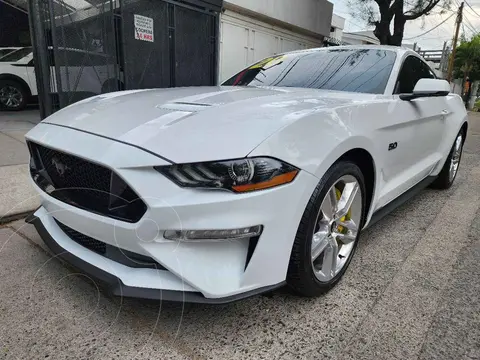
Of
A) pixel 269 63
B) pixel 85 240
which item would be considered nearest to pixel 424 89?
pixel 269 63

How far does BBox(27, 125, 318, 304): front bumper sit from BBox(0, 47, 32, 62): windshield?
8833 millimetres

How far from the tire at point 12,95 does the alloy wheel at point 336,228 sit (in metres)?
9.38

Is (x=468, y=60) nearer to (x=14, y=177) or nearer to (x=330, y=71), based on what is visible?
(x=330, y=71)

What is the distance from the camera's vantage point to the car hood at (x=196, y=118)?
1.56 meters

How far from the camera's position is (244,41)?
9.60 metres

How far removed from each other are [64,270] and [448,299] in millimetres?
2302

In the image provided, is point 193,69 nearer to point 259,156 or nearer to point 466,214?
point 466,214

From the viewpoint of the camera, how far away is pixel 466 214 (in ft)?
11.7

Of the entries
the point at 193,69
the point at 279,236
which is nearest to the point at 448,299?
the point at 279,236

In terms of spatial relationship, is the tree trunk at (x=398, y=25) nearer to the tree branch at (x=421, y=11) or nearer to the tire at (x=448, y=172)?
the tree branch at (x=421, y=11)

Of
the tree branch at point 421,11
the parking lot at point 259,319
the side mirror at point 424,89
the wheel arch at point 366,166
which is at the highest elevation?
the tree branch at point 421,11

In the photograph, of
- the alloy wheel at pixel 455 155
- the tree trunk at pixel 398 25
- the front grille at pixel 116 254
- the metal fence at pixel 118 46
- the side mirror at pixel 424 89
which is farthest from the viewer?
the tree trunk at pixel 398 25

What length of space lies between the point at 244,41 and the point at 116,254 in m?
8.87

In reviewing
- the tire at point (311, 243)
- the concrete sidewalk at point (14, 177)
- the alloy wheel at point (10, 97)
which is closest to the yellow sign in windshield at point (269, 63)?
the tire at point (311, 243)
